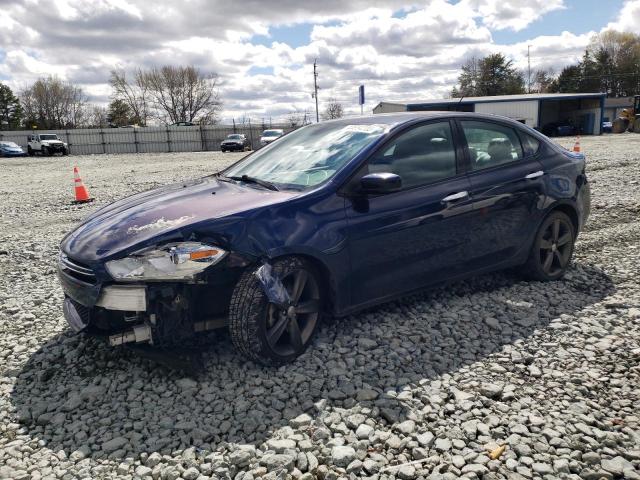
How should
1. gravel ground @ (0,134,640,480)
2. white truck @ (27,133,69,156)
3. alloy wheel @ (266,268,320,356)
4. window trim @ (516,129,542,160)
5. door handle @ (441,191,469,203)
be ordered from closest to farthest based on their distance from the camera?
gravel ground @ (0,134,640,480), alloy wheel @ (266,268,320,356), door handle @ (441,191,469,203), window trim @ (516,129,542,160), white truck @ (27,133,69,156)

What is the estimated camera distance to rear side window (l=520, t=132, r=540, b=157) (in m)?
4.68

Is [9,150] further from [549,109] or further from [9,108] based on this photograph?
[549,109]

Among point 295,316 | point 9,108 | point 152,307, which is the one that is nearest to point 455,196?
point 295,316

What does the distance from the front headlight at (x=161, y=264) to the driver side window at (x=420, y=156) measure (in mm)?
1393

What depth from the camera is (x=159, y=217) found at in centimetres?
333

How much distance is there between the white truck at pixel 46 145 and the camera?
37781 mm

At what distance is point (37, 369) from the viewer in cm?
351

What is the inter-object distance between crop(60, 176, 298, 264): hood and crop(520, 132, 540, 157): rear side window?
2369 mm

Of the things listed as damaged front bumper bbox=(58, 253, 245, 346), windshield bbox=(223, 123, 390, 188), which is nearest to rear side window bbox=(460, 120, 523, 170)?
windshield bbox=(223, 123, 390, 188)

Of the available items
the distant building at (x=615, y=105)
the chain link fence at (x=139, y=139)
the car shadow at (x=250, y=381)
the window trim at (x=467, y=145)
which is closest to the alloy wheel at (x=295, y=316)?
the car shadow at (x=250, y=381)

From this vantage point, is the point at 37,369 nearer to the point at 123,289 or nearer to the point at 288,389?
the point at 123,289

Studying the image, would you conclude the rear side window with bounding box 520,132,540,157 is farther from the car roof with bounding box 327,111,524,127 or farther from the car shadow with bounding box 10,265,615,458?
the car shadow with bounding box 10,265,615,458

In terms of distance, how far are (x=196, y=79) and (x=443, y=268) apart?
6738 cm

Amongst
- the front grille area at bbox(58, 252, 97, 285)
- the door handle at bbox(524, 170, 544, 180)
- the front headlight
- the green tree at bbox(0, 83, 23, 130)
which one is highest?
the green tree at bbox(0, 83, 23, 130)
